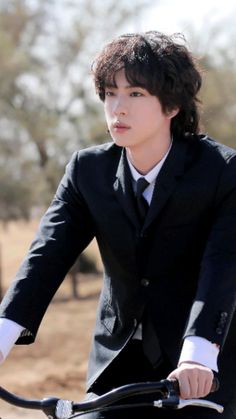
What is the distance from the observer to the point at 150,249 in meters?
3.28

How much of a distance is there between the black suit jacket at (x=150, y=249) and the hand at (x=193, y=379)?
0.31m

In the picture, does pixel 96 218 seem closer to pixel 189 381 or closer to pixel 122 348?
pixel 122 348

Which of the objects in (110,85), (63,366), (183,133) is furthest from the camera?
(63,366)

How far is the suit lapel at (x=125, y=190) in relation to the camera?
332cm

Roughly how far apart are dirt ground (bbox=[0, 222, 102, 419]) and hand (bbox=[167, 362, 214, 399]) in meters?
4.11

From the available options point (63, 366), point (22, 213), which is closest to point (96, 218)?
point (63, 366)

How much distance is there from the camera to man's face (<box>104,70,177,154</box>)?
3172mm

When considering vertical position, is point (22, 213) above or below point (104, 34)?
below

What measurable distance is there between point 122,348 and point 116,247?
1.11 ft

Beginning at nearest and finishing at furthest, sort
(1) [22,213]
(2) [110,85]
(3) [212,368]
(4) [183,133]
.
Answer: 1. (3) [212,368]
2. (2) [110,85]
3. (4) [183,133]
4. (1) [22,213]

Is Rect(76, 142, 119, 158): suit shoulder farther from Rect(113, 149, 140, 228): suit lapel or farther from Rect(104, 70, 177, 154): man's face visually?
Rect(104, 70, 177, 154): man's face

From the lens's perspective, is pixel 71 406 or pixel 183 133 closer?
pixel 71 406

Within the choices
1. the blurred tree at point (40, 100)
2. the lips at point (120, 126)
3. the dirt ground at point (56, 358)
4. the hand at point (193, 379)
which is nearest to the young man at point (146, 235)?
the lips at point (120, 126)

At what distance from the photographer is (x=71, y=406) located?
270 cm
